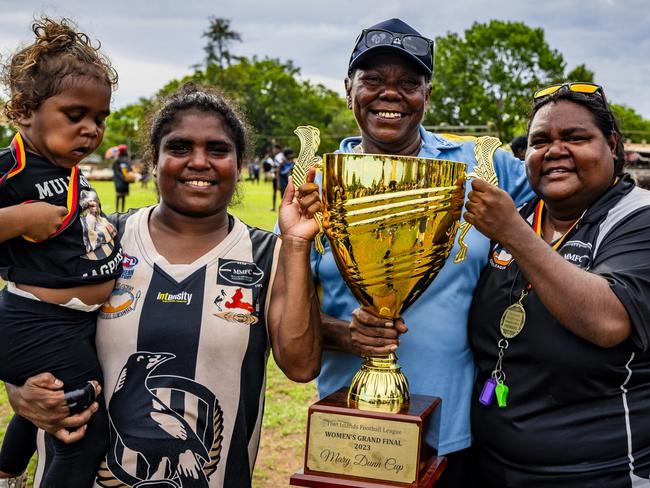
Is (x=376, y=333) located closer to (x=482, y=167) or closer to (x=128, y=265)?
(x=482, y=167)

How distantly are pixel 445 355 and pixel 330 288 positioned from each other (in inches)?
18.0

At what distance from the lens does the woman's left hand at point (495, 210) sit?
177cm

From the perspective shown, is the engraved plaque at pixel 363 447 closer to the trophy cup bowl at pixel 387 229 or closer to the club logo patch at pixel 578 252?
the trophy cup bowl at pixel 387 229

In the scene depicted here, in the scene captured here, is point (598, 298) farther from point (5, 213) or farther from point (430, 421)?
point (5, 213)

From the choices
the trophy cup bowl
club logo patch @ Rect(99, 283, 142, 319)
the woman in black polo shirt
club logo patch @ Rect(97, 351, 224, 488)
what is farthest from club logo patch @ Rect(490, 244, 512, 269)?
club logo patch @ Rect(99, 283, 142, 319)

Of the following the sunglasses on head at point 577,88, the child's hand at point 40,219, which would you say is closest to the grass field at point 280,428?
the child's hand at point 40,219

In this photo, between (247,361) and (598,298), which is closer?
(598,298)

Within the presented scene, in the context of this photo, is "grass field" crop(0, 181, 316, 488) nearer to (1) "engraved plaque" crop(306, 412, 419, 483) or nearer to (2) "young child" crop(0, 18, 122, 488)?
(2) "young child" crop(0, 18, 122, 488)

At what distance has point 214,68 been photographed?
5444 cm

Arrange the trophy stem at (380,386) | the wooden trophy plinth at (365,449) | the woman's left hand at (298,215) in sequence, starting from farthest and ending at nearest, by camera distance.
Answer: the woman's left hand at (298,215) < the trophy stem at (380,386) < the wooden trophy plinth at (365,449)

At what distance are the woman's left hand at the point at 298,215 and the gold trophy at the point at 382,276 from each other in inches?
1.7

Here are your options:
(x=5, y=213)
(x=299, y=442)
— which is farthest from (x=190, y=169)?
(x=299, y=442)

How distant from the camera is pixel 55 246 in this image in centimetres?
196

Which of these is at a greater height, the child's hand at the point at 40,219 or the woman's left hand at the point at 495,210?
the woman's left hand at the point at 495,210
